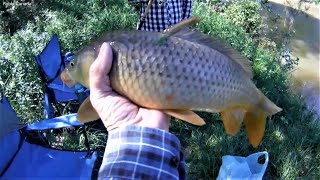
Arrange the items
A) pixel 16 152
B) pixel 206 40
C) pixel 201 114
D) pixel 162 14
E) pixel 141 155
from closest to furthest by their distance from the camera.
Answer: pixel 141 155, pixel 206 40, pixel 16 152, pixel 162 14, pixel 201 114

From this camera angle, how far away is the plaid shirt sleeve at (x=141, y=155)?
1355mm

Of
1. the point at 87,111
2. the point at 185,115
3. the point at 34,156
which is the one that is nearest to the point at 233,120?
the point at 185,115

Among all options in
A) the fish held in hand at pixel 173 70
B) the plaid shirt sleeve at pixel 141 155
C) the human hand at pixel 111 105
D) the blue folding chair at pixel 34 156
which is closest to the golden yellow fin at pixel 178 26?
the fish held in hand at pixel 173 70

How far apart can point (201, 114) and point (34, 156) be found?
149 cm

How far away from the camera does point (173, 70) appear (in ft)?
4.99

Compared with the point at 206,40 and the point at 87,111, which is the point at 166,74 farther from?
the point at 87,111

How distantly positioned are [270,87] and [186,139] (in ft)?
4.12

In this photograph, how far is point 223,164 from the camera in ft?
10.4

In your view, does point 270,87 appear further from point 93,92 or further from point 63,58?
point 93,92

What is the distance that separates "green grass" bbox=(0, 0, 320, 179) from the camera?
349cm

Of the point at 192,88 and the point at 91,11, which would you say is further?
the point at 91,11

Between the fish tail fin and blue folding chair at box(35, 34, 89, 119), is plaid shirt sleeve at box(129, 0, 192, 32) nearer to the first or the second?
blue folding chair at box(35, 34, 89, 119)

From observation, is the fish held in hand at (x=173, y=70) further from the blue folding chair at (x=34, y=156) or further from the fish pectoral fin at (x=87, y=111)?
the blue folding chair at (x=34, y=156)

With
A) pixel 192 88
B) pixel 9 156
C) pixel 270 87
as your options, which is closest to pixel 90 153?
pixel 9 156
